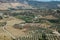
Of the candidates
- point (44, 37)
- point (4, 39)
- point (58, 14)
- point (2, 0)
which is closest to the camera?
point (4, 39)

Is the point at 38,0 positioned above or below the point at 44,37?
below

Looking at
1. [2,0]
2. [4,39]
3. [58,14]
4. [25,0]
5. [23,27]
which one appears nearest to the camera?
[4,39]

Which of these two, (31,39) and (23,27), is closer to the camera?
(31,39)

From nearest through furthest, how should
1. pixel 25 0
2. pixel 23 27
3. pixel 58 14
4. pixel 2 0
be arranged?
pixel 23 27, pixel 58 14, pixel 2 0, pixel 25 0

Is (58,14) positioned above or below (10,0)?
above

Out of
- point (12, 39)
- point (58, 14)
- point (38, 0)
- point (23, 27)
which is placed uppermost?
point (12, 39)

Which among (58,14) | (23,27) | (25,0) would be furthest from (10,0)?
(23,27)

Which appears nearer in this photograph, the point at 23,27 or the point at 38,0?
the point at 23,27

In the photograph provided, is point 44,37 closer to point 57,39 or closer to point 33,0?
point 57,39

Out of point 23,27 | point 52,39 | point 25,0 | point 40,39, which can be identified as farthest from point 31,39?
point 25,0
